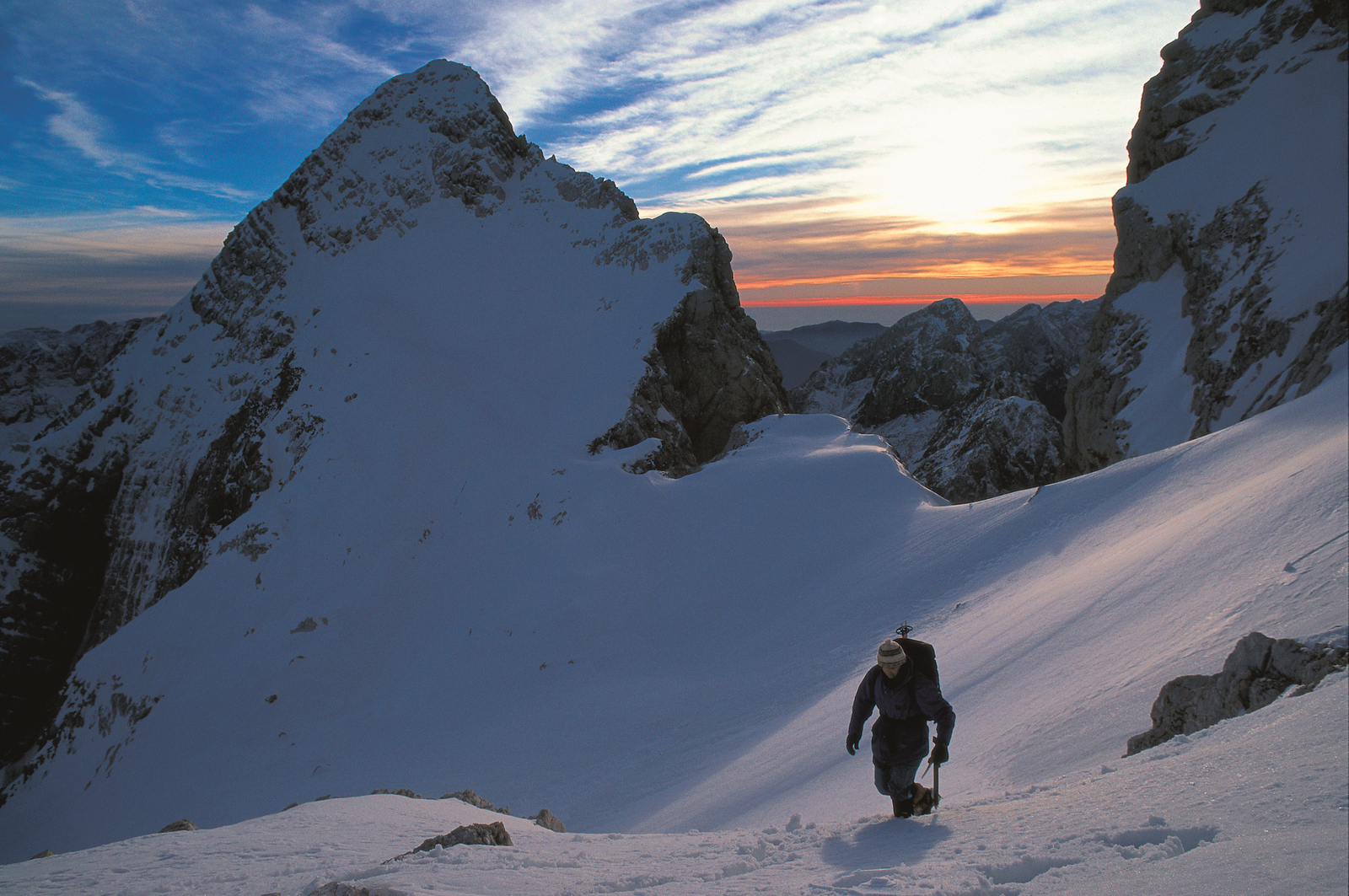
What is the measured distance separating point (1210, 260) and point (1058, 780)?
18.5 m

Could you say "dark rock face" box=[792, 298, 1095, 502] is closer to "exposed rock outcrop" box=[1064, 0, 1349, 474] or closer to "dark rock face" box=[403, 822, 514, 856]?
"exposed rock outcrop" box=[1064, 0, 1349, 474]

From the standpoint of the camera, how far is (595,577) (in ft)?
64.7

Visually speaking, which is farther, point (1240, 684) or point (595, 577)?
point (595, 577)

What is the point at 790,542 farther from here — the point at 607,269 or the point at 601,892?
the point at 607,269

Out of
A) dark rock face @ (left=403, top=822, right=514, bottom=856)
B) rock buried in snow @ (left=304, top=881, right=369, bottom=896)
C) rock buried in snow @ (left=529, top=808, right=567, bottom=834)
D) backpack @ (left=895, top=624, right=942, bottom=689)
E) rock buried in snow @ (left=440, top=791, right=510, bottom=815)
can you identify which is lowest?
rock buried in snow @ (left=440, top=791, right=510, bottom=815)

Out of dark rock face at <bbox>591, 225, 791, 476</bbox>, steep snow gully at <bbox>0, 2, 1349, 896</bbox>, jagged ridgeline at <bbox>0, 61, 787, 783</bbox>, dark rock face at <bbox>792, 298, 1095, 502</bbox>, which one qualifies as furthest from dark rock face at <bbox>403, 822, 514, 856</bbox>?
dark rock face at <bbox>792, 298, 1095, 502</bbox>

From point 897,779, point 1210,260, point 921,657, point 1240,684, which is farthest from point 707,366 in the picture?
point 1240,684

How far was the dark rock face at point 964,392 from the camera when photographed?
3194 centimetres

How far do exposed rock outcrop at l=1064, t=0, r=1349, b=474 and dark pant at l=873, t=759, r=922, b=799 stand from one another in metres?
8.25

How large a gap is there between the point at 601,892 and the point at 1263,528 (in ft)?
20.3

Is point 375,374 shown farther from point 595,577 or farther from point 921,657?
point 921,657

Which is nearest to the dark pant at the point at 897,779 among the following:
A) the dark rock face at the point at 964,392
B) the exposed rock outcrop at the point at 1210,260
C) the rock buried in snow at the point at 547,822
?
the rock buried in snow at the point at 547,822

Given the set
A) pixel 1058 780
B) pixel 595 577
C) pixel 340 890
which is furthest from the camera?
pixel 595 577

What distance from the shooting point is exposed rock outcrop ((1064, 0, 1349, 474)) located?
1362cm
